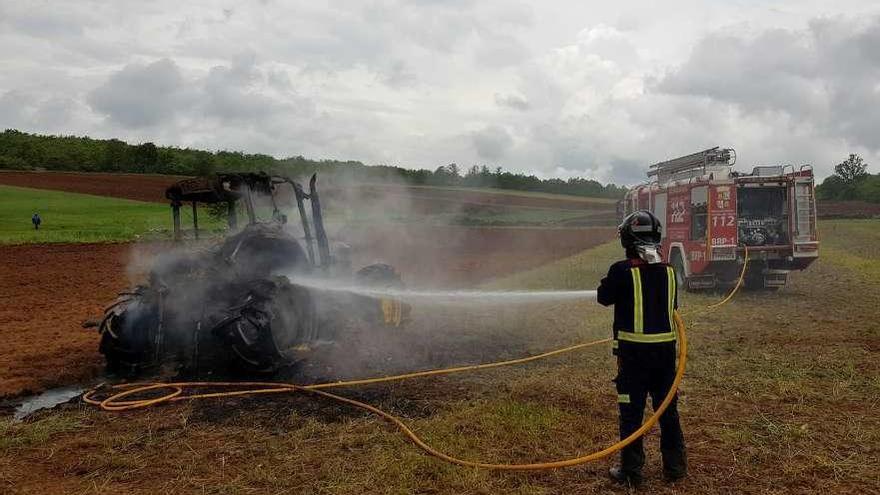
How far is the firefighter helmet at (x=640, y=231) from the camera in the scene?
15.5 feet

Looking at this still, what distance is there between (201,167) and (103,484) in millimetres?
6316

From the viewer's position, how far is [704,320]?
1114cm

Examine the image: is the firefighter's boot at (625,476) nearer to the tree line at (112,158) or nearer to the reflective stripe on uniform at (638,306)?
the reflective stripe on uniform at (638,306)

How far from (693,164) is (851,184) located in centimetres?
6880

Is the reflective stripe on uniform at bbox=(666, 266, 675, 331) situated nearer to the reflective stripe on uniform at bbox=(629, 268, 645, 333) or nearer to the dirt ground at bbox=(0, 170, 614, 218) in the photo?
the reflective stripe on uniform at bbox=(629, 268, 645, 333)

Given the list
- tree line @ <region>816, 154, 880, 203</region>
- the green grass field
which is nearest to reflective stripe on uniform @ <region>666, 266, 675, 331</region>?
the green grass field

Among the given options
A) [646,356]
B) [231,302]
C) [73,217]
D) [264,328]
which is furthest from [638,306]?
[73,217]

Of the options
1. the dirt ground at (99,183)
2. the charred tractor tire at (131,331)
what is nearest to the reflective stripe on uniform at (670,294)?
the charred tractor tire at (131,331)

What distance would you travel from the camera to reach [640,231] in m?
4.74

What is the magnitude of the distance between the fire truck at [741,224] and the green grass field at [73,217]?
19936mm

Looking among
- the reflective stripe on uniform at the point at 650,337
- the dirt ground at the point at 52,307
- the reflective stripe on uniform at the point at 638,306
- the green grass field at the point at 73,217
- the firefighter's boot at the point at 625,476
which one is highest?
the green grass field at the point at 73,217

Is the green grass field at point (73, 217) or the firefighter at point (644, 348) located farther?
the green grass field at point (73, 217)

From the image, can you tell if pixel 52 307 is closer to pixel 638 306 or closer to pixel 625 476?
pixel 625 476

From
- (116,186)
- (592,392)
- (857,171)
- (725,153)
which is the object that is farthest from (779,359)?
(857,171)
